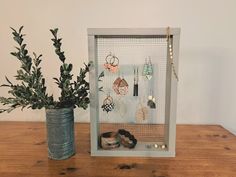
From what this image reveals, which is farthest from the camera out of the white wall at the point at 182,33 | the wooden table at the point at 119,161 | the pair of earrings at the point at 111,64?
the white wall at the point at 182,33

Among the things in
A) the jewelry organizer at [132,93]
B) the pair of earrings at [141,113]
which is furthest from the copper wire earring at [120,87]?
the pair of earrings at [141,113]

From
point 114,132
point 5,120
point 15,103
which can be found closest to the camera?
point 15,103

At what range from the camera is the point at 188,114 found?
1.28 metres

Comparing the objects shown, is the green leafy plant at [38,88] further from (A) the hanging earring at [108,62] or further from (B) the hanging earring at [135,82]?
(B) the hanging earring at [135,82]

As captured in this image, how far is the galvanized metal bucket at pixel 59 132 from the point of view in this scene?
A: 81cm

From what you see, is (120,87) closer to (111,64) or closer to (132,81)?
(111,64)

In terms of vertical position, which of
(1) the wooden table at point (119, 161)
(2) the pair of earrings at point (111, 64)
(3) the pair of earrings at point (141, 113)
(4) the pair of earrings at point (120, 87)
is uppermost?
(2) the pair of earrings at point (111, 64)

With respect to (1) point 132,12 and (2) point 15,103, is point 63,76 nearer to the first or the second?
(2) point 15,103

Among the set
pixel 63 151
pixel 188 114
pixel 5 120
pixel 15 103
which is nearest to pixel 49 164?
pixel 63 151

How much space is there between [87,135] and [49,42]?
0.53 m

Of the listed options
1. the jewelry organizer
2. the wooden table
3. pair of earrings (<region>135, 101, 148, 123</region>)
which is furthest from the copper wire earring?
the wooden table

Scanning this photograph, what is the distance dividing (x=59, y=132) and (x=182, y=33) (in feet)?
2.58

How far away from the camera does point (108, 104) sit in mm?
919

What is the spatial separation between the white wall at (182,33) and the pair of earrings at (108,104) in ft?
1.29
